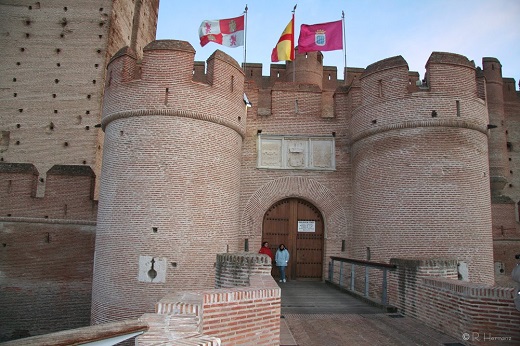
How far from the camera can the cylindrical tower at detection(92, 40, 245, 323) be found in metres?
10.8

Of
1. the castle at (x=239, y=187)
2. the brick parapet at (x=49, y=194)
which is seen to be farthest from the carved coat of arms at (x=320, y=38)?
the brick parapet at (x=49, y=194)

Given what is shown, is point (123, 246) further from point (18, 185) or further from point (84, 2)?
point (84, 2)

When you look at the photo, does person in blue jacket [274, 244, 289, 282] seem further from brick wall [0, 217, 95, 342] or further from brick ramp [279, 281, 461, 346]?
brick wall [0, 217, 95, 342]

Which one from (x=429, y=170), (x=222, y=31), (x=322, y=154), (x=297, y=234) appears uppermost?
(x=222, y=31)

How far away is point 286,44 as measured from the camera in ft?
51.9

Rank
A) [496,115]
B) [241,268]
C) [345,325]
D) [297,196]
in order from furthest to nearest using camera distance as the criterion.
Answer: [496,115] → [297,196] → [241,268] → [345,325]

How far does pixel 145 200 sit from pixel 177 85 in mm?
3131

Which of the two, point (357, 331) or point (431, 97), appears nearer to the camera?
point (357, 331)

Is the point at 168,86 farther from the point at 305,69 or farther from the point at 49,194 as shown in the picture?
the point at 305,69

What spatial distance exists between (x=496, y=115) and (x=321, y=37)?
13217 mm

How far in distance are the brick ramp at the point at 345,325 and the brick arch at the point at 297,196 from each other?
3.39m

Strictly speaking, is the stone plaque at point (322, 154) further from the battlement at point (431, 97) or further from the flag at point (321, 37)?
the flag at point (321, 37)

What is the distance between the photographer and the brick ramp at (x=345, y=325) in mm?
6176

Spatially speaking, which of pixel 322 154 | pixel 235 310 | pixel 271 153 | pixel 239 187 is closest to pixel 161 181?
pixel 239 187
